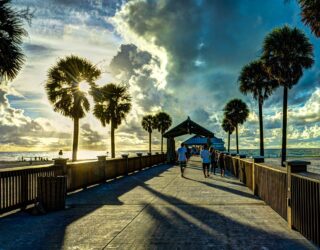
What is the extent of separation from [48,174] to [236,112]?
57670mm

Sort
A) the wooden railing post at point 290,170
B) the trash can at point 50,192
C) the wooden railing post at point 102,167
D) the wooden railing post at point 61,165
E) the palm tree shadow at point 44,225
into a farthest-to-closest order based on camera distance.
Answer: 1. the wooden railing post at point 102,167
2. the wooden railing post at point 61,165
3. the trash can at point 50,192
4. the wooden railing post at point 290,170
5. the palm tree shadow at point 44,225

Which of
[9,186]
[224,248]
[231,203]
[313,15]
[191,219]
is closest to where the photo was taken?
[224,248]

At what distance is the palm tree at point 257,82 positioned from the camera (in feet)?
129

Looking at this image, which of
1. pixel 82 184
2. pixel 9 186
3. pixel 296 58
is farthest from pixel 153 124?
pixel 9 186

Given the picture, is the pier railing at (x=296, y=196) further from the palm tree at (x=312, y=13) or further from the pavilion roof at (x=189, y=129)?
the pavilion roof at (x=189, y=129)

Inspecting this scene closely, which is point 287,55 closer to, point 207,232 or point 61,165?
point 61,165

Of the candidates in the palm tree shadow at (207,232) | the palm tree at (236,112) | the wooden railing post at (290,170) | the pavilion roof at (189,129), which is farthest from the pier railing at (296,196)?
the palm tree at (236,112)

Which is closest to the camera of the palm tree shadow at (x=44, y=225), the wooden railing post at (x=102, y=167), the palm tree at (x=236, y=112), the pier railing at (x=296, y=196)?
the pier railing at (x=296, y=196)

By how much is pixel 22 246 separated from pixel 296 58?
2837 centimetres

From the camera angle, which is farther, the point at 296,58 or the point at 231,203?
the point at 296,58

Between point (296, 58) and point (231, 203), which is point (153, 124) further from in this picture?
point (231, 203)

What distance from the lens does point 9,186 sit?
30.6 feet

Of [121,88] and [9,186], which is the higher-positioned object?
[121,88]

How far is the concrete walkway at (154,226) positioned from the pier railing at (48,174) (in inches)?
21.9
